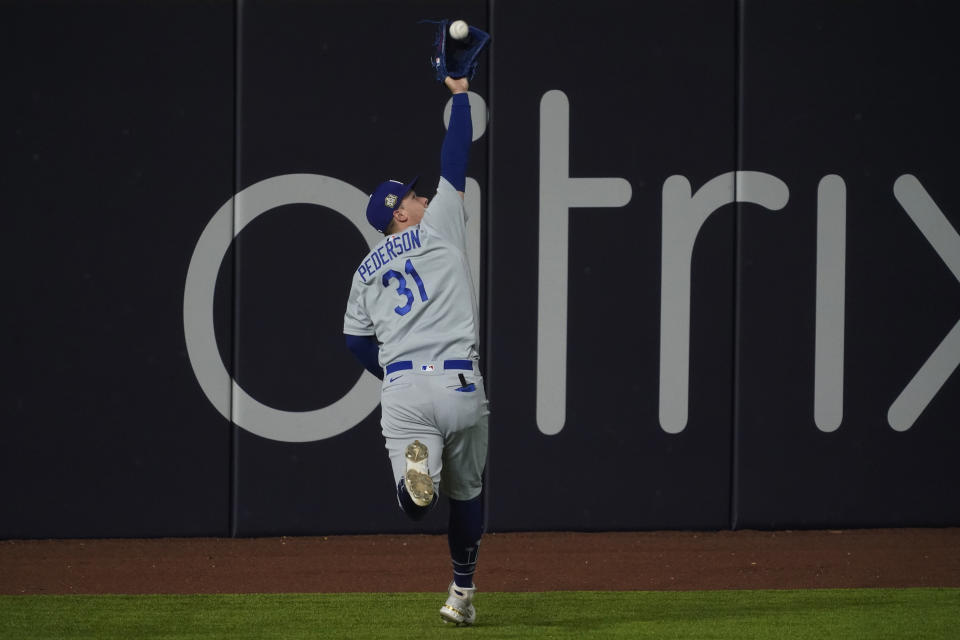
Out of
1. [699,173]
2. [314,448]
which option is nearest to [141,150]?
[314,448]

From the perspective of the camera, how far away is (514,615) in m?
5.31

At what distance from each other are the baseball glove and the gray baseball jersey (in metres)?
0.44

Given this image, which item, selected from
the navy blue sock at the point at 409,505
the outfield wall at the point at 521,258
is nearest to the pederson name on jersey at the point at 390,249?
the navy blue sock at the point at 409,505

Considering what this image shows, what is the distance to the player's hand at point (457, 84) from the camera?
16.7 feet

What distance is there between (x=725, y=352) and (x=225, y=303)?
9.01ft

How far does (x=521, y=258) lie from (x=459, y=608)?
2.85 meters

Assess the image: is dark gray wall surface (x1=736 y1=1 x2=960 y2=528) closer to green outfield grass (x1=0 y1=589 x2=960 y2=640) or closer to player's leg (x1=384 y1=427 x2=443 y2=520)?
green outfield grass (x1=0 y1=589 x2=960 y2=640)

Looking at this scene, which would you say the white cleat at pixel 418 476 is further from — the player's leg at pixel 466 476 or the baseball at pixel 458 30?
the baseball at pixel 458 30

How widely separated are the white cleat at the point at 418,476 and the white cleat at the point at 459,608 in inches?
19.1

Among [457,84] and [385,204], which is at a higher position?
[457,84]

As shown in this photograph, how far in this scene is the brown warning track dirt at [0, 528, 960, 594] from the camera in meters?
6.20

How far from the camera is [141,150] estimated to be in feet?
24.2

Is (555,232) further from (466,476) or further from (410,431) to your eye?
(410,431)

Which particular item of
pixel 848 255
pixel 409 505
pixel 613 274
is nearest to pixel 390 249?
pixel 409 505
